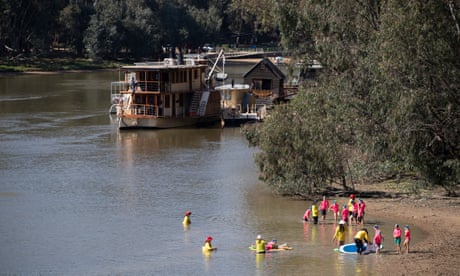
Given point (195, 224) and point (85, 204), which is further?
point (85, 204)

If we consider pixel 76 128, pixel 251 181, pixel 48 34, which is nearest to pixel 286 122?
pixel 251 181

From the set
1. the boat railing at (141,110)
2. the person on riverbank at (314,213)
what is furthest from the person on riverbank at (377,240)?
the boat railing at (141,110)

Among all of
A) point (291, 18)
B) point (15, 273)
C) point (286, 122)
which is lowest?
point (15, 273)

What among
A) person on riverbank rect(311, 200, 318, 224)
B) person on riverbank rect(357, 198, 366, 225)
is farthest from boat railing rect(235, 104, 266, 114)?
person on riverbank rect(357, 198, 366, 225)

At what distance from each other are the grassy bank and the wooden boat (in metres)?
48.9

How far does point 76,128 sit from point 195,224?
101ft

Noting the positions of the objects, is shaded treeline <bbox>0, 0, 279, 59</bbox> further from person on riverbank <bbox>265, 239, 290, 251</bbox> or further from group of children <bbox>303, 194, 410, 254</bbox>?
person on riverbank <bbox>265, 239, 290, 251</bbox>

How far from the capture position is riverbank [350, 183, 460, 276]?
28.7 meters

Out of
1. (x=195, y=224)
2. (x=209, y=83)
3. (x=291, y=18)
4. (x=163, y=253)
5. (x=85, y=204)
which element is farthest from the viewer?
(x=209, y=83)

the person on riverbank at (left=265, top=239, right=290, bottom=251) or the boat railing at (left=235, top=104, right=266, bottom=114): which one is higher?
the boat railing at (left=235, top=104, right=266, bottom=114)

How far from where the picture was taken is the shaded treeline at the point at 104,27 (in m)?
118

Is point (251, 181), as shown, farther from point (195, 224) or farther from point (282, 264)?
point (282, 264)

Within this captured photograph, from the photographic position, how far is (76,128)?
64312mm

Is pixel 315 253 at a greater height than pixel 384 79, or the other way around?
pixel 384 79
